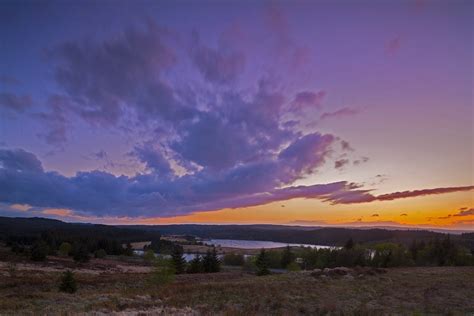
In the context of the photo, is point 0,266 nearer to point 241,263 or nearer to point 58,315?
point 58,315

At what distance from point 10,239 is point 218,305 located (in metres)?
136

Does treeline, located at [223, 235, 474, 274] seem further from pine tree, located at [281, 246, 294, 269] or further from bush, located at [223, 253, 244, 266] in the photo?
bush, located at [223, 253, 244, 266]

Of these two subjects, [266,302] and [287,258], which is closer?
[266,302]

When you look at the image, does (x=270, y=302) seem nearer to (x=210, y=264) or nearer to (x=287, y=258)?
(x=210, y=264)

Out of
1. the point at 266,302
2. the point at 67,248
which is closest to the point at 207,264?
the point at 266,302

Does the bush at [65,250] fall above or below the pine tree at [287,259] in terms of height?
above

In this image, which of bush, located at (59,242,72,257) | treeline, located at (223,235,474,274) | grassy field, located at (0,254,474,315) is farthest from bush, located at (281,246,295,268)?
grassy field, located at (0,254,474,315)

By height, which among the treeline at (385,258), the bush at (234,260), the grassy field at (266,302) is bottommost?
the bush at (234,260)

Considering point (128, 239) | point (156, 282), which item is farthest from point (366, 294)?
point (128, 239)

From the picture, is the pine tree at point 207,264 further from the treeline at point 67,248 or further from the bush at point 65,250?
the bush at point 65,250

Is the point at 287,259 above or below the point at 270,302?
below

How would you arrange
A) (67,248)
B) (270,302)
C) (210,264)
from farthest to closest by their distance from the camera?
1. (67,248)
2. (210,264)
3. (270,302)

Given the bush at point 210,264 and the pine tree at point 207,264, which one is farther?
the bush at point 210,264

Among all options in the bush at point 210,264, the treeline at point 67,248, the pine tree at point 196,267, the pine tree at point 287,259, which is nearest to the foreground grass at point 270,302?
the pine tree at point 196,267
